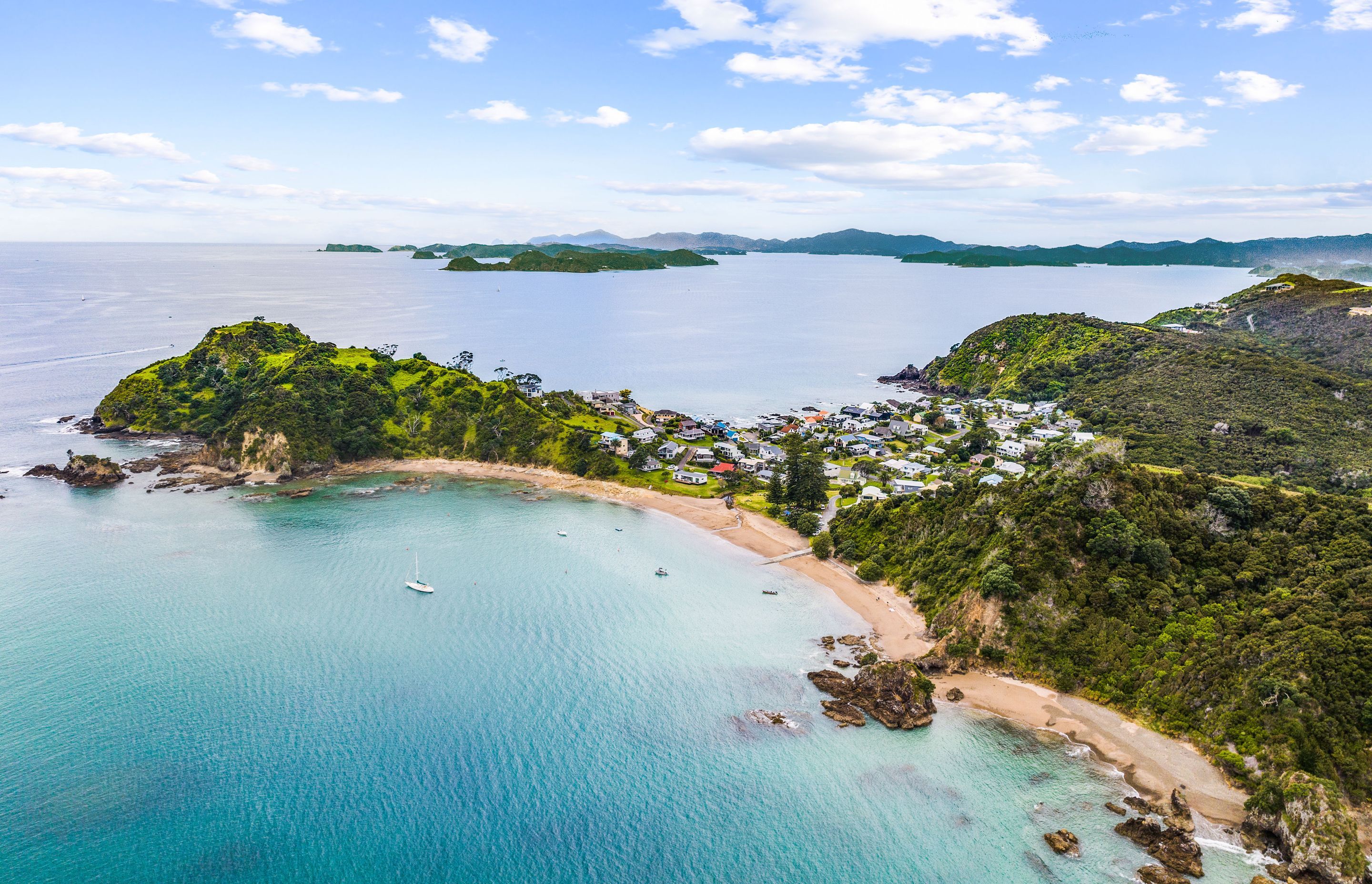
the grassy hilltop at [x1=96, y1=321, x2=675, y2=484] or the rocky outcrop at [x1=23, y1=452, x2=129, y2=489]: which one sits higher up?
the grassy hilltop at [x1=96, y1=321, x2=675, y2=484]

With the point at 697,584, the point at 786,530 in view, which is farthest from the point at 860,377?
the point at 697,584

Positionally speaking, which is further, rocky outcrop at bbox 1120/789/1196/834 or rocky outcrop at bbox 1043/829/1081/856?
rocky outcrop at bbox 1120/789/1196/834

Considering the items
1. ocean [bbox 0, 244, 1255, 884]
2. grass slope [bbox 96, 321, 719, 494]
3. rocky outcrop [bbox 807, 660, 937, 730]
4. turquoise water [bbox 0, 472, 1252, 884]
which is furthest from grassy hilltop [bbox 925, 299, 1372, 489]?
grass slope [bbox 96, 321, 719, 494]

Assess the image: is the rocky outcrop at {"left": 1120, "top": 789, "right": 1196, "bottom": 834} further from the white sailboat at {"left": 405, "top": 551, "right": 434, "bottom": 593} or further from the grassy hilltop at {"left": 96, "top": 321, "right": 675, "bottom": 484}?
the grassy hilltop at {"left": 96, "top": 321, "right": 675, "bottom": 484}

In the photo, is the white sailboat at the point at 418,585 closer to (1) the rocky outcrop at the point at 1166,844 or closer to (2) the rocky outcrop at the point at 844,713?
(2) the rocky outcrop at the point at 844,713

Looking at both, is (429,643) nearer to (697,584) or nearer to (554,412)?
(697,584)

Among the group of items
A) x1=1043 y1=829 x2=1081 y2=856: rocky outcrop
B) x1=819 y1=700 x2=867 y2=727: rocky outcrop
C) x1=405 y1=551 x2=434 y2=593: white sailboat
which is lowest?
x1=1043 y1=829 x2=1081 y2=856: rocky outcrop

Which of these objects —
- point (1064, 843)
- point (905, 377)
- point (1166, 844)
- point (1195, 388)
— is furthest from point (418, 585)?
point (905, 377)
